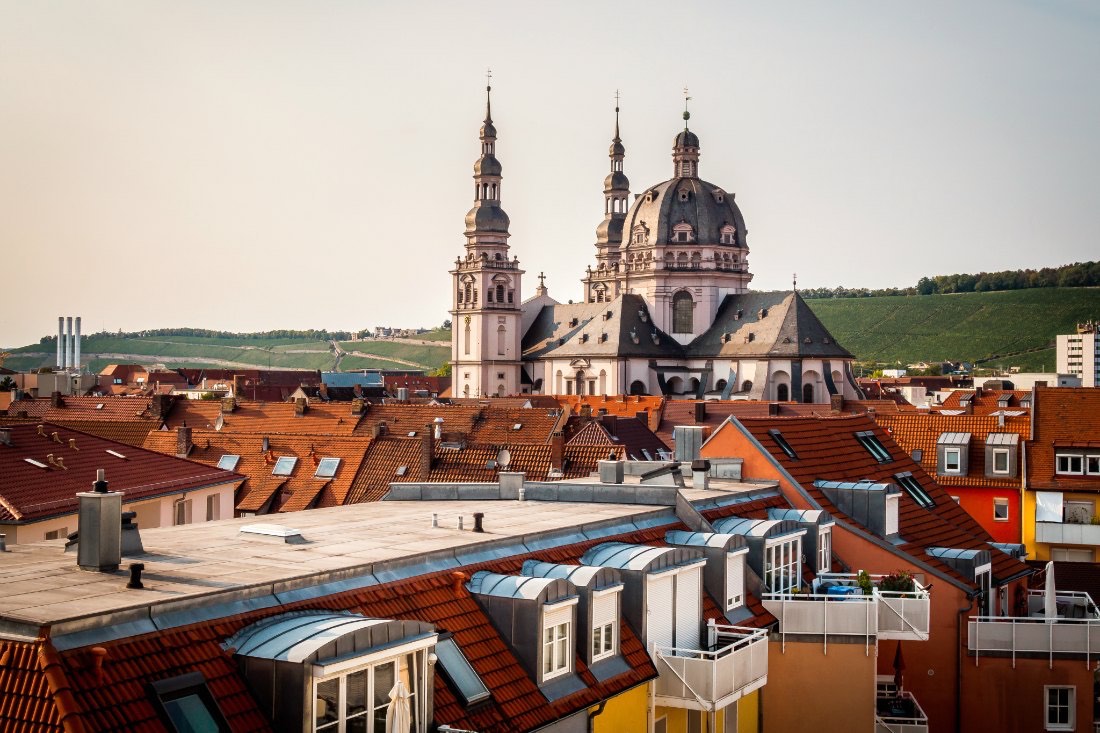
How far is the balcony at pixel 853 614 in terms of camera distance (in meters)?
17.4

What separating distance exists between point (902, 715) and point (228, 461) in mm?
28346

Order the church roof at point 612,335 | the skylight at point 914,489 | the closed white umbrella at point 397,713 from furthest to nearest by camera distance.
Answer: the church roof at point 612,335 < the skylight at point 914,489 < the closed white umbrella at point 397,713

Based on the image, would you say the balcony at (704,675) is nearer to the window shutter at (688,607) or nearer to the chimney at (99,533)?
the window shutter at (688,607)

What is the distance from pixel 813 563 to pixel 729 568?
11.9 ft

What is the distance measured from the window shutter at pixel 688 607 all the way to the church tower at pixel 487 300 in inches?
3983

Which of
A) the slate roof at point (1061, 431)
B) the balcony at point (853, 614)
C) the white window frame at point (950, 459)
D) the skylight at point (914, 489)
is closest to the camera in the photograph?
the balcony at point (853, 614)

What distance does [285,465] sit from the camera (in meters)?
42.2

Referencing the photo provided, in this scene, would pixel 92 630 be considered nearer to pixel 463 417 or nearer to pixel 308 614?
pixel 308 614

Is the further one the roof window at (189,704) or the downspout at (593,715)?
the downspout at (593,715)

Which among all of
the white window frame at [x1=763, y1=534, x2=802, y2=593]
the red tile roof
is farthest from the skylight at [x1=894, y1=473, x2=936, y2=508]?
the red tile roof

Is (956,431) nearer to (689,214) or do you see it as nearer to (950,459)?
(950,459)

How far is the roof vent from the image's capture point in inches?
Answer: 572

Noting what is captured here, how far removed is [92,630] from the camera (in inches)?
373

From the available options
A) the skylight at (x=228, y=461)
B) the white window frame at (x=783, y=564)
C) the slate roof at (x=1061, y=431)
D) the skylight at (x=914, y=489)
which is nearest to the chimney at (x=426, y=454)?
the skylight at (x=228, y=461)
